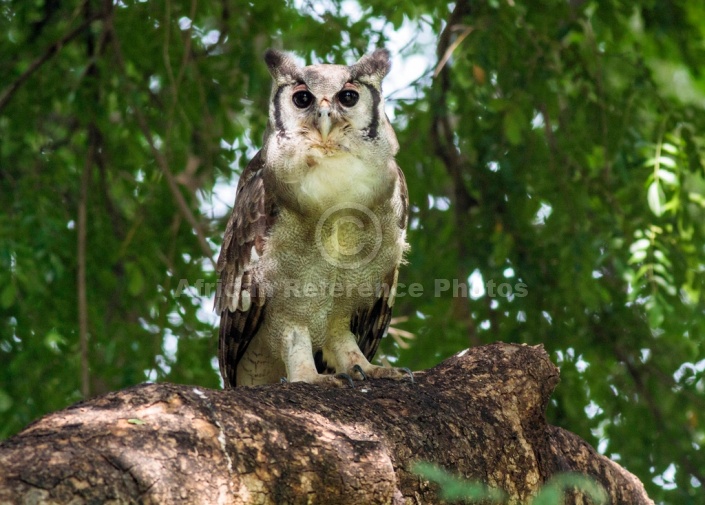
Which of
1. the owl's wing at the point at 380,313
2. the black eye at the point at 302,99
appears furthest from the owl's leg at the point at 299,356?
the black eye at the point at 302,99

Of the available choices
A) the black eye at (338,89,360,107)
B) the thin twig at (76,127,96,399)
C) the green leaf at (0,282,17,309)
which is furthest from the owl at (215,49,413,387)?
the green leaf at (0,282,17,309)

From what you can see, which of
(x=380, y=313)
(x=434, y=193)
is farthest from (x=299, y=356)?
(x=434, y=193)

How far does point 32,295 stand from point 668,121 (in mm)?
3337

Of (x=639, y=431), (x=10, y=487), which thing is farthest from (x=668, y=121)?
(x=10, y=487)

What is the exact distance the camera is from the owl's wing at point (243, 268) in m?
3.55

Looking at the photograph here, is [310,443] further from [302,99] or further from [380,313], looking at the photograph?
[380,313]

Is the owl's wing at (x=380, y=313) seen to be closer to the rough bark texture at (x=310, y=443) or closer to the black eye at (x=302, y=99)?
the black eye at (x=302, y=99)

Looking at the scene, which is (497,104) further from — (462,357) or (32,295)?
(32,295)

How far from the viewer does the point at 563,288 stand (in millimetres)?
4750

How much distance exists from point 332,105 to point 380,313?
105cm

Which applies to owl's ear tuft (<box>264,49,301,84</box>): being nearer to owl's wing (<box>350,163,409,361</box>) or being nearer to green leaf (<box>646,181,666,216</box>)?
owl's wing (<box>350,163,409,361</box>)

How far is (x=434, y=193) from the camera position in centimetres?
553

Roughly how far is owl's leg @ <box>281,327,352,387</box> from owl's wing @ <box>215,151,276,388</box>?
0.59 feet

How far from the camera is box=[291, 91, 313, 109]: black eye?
3.44m
